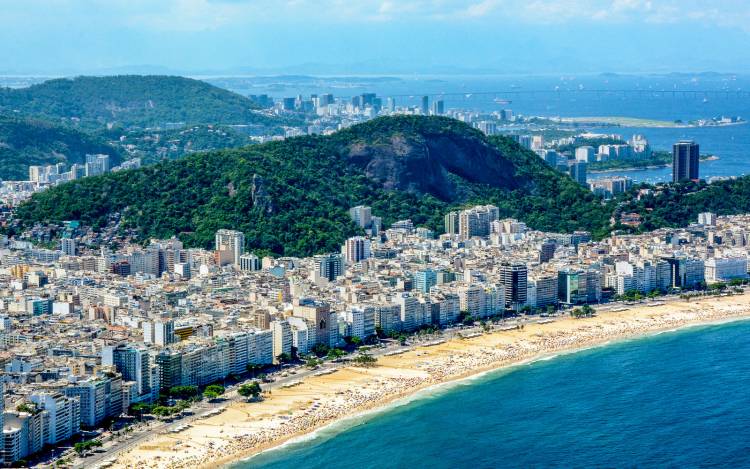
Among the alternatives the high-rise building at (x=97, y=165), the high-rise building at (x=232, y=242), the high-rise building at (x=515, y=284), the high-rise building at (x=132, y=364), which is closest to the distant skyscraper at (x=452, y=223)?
the high-rise building at (x=232, y=242)

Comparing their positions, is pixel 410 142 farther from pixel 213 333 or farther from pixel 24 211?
pixel 213 333

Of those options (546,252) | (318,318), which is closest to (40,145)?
(546,252)

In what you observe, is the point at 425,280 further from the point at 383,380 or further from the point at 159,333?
the point at 159,333

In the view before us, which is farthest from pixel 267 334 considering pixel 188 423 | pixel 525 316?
pixel 525 316

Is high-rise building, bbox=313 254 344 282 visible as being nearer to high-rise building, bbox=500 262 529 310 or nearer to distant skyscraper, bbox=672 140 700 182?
high-rise building, bbox=500 262 529 310

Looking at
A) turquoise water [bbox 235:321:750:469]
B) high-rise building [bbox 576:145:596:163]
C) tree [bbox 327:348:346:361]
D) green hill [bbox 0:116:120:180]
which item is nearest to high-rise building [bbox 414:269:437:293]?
turquoise water [bbox 235:321:750:469]

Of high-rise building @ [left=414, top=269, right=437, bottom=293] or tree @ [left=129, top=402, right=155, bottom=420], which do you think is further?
high-rise building @ [left=414, top=269, right=437, bottom=293]

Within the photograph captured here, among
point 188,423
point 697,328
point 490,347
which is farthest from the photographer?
point 697,328

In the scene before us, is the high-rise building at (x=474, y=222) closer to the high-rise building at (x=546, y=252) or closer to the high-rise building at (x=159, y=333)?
the high-rise building at (x=546, y=252)
